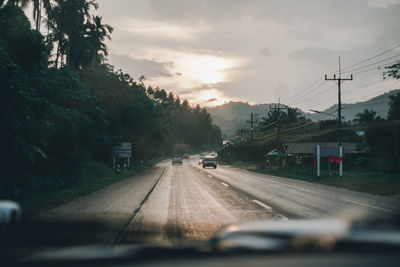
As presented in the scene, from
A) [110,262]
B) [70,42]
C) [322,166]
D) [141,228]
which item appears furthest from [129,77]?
[110,262]

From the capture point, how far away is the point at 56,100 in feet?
68.4

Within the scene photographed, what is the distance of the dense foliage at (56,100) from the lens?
1199 centimetres

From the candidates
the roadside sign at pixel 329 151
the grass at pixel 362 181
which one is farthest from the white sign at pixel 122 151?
the roadside sign at pixel 329 151

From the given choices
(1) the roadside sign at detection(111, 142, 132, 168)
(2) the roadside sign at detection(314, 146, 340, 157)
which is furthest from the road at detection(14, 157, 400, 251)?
(1) the roadside sign at detection(111, 142, 132, 168)

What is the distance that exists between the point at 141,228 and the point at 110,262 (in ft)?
19.5

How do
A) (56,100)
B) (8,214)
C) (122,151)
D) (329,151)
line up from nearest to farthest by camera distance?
(8,214) → (56,100) → (329,151) → (122,151)

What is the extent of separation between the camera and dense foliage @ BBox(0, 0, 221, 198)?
11992mm

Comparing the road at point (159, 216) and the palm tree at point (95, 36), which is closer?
the road at point (159, 216)

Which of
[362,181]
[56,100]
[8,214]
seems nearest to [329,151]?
[362,181]

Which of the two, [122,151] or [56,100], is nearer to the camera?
[56,100]

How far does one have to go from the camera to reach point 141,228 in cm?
744

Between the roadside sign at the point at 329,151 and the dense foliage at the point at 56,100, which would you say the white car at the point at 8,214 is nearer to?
the dense foliage at the point at 56,100

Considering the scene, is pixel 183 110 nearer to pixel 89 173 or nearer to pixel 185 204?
pixel 89 173

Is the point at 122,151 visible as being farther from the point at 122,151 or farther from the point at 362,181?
the point at 362,181
